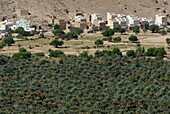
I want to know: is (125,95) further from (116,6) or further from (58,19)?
(116,6)

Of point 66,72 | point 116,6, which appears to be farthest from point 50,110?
point 116,6

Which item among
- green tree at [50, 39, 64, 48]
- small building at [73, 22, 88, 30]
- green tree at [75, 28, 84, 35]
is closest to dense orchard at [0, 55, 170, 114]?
green tree at [50, 39, 64, 48]

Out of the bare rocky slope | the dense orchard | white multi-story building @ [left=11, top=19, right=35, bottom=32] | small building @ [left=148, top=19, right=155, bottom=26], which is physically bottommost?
the dense orchard

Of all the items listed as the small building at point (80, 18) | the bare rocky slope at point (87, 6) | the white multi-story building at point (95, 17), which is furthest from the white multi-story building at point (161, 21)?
the small building at point (80, 18)

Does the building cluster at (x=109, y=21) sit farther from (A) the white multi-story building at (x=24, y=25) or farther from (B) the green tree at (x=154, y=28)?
(A) the white multi-story building at (x=24, y=25)

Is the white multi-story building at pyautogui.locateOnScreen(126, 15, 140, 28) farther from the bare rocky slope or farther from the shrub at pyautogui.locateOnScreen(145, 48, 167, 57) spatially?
the shrub at pyautogui.locateOnScreen(145, 48, 167, 57)
